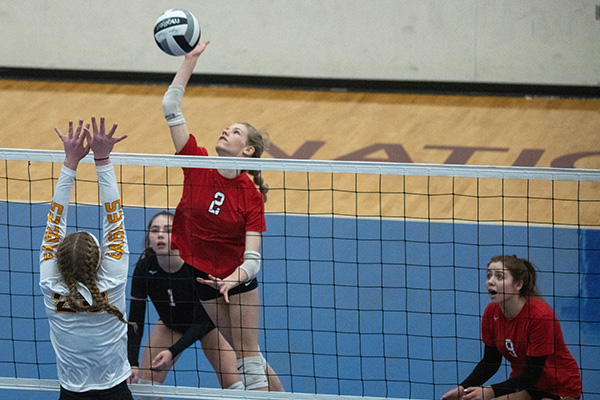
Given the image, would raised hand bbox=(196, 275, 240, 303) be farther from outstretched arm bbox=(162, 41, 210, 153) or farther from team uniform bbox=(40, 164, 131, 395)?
outstretched arm bbox=(162, 41, 210, 153)

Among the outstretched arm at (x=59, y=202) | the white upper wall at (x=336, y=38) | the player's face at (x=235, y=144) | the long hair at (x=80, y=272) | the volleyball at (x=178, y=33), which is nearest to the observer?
the long hair at (x=80, y=272)

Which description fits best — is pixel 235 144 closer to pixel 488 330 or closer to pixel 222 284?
pixel 222 284

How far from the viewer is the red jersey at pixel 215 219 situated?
15.3 feet

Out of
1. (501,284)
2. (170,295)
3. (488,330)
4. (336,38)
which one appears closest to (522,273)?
(501,284)

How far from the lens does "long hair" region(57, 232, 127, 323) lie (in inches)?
142

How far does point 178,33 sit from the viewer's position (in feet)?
17.7

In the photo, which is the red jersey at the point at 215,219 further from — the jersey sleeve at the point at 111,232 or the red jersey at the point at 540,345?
the red jersey at the point at 540,345

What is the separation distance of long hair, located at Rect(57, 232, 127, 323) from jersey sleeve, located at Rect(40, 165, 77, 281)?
9cm

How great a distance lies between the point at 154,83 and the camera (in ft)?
39.6

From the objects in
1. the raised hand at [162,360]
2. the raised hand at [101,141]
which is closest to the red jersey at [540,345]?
the raised hand at [162,360]

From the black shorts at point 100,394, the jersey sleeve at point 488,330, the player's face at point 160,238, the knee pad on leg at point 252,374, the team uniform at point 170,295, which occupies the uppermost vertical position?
the player's face at point 160,238

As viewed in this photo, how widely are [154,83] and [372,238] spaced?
573cm

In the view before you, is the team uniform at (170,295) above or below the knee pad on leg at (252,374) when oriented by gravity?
above

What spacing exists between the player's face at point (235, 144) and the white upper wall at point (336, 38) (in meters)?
7.05
